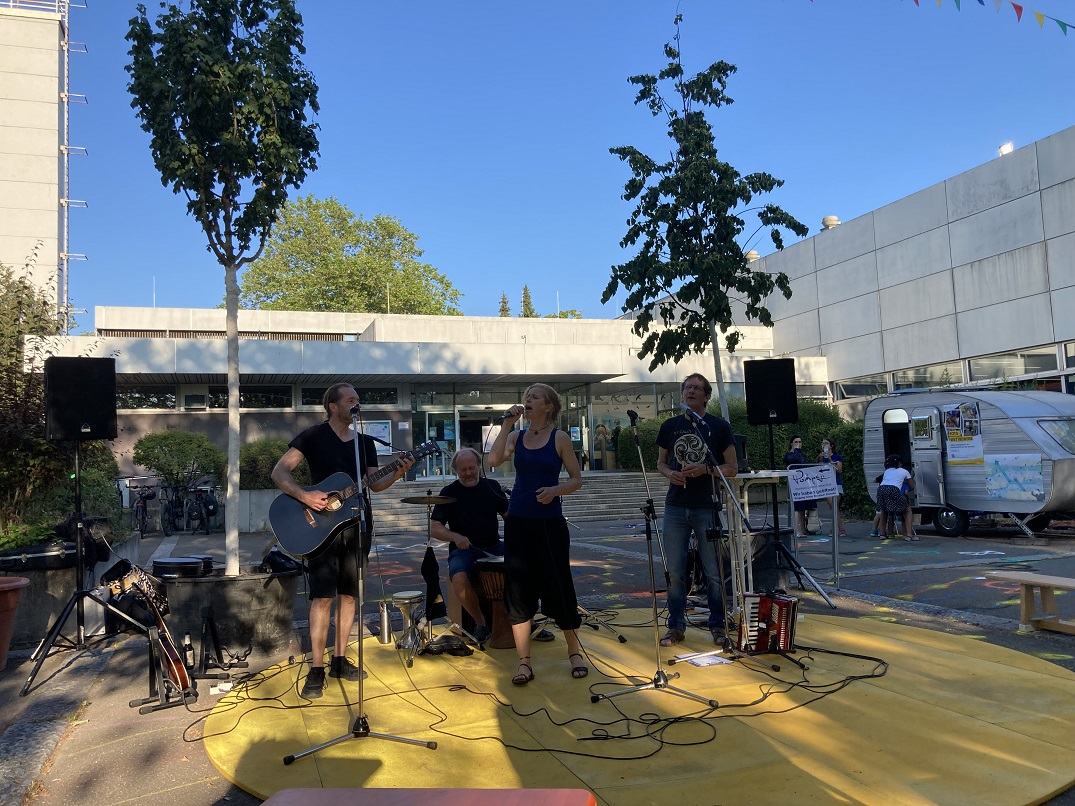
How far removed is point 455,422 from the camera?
82.3ft

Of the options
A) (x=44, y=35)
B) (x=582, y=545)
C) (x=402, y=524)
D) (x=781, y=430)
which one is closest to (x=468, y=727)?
(x=582, y=545)

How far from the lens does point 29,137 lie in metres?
41.2

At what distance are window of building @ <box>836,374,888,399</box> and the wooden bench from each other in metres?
23.7

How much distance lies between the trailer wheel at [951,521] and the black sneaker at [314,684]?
39.9 ft

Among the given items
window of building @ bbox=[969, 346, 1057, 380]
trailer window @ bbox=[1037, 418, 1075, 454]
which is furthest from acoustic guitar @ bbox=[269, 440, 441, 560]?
window of building @ bbox=[969, 346, 1057, 380]

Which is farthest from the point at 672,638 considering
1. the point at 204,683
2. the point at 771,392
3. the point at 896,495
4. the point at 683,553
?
the point at 896,495

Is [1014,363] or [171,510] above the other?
[1014,363]

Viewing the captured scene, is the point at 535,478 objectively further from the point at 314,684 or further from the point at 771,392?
the point at 771,392

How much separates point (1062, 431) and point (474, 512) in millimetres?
11435

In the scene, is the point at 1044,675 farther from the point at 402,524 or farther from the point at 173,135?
the point at 402,524

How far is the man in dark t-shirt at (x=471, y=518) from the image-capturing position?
A: 6.25 m

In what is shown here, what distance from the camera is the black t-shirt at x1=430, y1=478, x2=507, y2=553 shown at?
21.1 ft

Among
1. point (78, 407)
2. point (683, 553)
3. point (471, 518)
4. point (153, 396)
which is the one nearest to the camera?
point (683, 553)

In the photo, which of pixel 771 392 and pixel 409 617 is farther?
pixel 771 392
